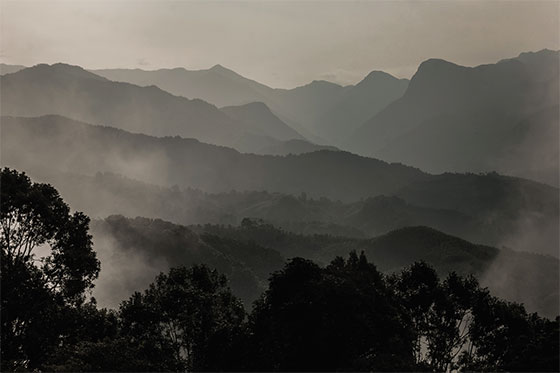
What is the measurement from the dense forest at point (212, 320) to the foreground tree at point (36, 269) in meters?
0.08

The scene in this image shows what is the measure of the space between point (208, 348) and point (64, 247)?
14.2m

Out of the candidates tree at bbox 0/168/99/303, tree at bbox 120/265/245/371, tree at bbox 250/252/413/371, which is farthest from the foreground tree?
tree at bbox 250/252/413/371

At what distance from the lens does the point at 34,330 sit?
128 feet

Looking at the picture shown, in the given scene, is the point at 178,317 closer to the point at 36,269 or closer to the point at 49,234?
the point at 36,269

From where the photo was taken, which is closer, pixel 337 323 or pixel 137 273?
pixel 337 323

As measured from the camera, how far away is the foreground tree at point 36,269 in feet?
125

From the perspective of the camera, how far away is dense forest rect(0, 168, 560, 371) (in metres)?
34.9

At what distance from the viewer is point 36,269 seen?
39594mm

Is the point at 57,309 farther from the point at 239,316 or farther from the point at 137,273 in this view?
the point at 137,273

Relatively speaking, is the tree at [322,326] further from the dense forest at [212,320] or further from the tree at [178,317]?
the tree at [178,317]

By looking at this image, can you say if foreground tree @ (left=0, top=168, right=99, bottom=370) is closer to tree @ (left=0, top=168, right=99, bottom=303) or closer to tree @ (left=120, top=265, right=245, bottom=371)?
tree @ (left=0, top=168, right=99, bottom=303)

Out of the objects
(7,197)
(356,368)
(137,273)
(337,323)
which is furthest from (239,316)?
(137,273)

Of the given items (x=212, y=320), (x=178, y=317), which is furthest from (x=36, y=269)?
(x=212, y=320)

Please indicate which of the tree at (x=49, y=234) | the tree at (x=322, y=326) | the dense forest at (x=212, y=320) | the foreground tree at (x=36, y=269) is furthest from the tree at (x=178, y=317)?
the tree at (x=322, y=326)
